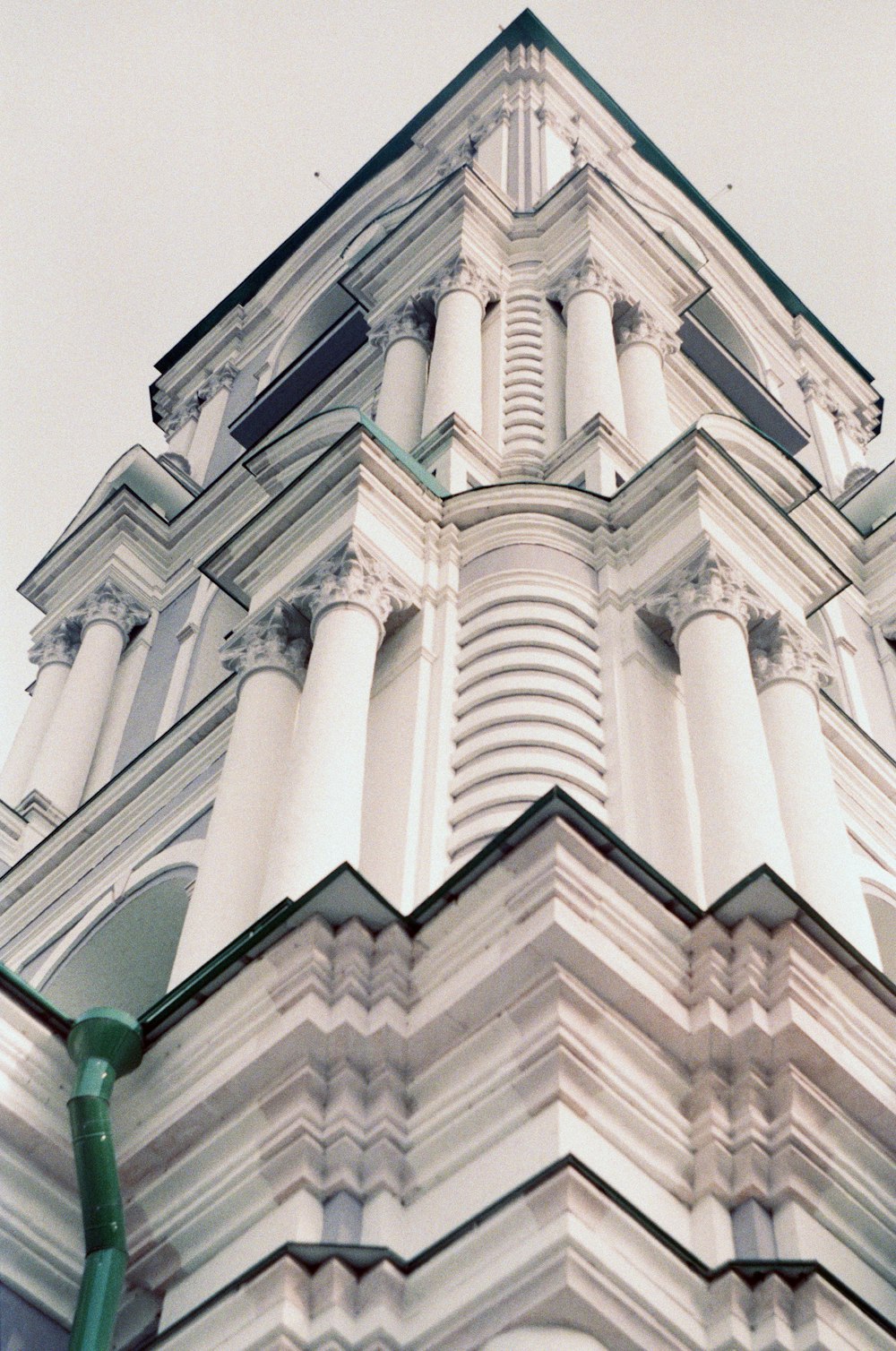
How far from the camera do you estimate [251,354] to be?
33469 mm

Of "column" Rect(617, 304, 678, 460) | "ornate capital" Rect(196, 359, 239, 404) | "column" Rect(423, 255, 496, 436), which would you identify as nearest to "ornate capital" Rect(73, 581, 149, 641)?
"column" Rect(423, 255, 496, 436)

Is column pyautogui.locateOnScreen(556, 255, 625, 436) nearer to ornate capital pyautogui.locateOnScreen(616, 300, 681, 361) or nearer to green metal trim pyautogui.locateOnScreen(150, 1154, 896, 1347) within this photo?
ornate capital pyautogui.locateOnScreen(616, 300, 681, 361)

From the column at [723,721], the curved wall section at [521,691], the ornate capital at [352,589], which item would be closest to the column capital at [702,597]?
the column at [723,721]

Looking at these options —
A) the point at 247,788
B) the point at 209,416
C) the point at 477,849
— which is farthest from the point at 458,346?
the point at 477,849

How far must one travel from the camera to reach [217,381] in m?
33.4

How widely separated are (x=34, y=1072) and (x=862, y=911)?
5.18 metres

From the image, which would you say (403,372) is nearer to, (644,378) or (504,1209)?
(644,378)

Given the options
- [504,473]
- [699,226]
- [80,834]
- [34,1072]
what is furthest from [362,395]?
[34,1072]

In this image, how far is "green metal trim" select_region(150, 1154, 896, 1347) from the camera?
10.1m

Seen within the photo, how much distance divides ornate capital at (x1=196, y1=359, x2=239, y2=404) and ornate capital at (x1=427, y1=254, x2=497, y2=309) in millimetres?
7762

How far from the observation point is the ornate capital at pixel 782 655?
16.9 meters

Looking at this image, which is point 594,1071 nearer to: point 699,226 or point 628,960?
point 628,960

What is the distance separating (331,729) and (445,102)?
20.5m

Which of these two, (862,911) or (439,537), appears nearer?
(862,911)
